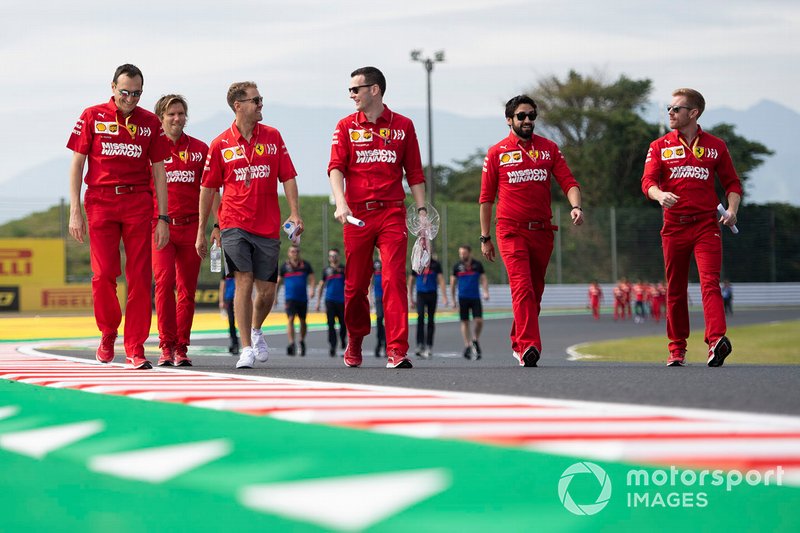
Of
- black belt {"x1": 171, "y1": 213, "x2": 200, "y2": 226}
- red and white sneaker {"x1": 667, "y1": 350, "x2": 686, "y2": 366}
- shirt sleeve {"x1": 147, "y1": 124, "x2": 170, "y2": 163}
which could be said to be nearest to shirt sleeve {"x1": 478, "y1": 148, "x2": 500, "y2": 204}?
red and white sneaker {"x1": 667, "y1": 350, "x2": 686, "y2": 366}

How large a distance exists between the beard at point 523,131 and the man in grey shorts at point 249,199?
1779 millimetres

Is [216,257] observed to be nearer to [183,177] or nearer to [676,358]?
[183,177]

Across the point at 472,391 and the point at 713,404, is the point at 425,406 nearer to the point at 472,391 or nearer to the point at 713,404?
the point at 472,391

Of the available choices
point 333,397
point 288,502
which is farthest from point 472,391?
point 288,502

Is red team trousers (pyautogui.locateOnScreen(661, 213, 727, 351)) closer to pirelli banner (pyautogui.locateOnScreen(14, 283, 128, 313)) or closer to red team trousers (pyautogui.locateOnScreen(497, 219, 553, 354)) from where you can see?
red team trousers (pyautogui.locateOnScreen(497, 219, 553, 354))

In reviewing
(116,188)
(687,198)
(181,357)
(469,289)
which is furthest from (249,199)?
(469,289)

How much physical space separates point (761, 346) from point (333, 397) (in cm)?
2264

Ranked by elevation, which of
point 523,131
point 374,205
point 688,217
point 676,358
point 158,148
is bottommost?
point 676,358

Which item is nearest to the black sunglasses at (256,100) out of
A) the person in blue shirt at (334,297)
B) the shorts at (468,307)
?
the person in blue shirt at (334,297)

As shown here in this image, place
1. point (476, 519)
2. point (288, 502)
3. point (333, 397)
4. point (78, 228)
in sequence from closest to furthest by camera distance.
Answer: point (476, 519) < point (288, 502) < point (333, 397) < point (78, 228)

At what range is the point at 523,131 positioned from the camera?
908 cm

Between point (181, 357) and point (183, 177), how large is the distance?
1.47 meters

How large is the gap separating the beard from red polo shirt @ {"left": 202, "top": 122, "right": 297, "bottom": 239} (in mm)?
1817

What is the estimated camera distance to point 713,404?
4883 mm
